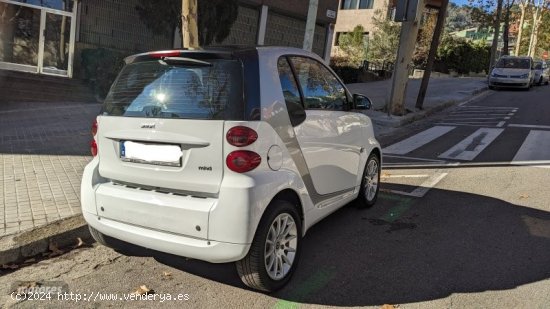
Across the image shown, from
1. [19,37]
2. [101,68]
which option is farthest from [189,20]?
[19,37]

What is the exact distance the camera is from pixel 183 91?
12.0ft

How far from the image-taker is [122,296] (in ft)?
12.0

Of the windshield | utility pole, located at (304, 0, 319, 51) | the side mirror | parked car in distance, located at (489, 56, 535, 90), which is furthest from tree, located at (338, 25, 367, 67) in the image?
the side mirror

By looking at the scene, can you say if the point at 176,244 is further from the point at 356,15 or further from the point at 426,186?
the point at 356,15

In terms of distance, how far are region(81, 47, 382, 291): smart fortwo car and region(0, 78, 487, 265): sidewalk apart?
634mm

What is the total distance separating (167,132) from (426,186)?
4.63 m

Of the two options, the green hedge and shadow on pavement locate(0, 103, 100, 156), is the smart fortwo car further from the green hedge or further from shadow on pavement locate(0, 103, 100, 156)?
the green hedge

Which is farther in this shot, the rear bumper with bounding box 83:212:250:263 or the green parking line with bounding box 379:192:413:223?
the green parking line with bounding box 379:192:413:223

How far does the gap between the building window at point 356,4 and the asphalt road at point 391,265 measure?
37417mm

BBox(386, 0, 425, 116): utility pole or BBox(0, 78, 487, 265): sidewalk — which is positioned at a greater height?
BBox(386, 0, 425, 116): utility pole

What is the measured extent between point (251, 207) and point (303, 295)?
888mm

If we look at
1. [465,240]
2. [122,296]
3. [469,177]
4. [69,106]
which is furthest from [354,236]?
[69,106]

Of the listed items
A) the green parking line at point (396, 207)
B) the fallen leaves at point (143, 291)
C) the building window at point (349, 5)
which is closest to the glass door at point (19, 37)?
the green parking line at point (396, 207)

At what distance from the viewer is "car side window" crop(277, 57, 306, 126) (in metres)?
3.94
